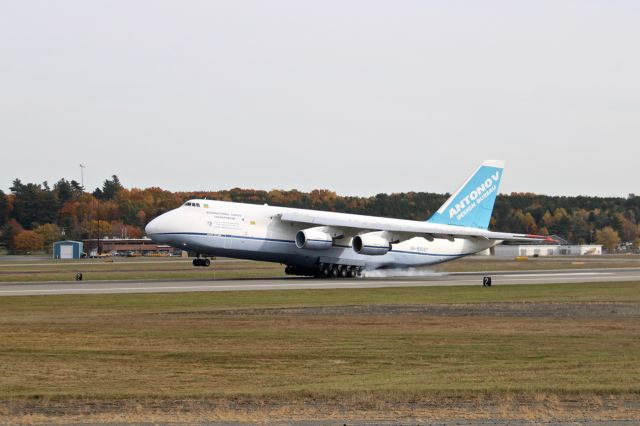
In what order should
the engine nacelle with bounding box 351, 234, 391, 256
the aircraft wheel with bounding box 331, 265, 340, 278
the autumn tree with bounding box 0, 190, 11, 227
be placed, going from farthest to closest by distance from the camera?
the autumn tree with bounding box 0, 190, 11, 227 → the aircraft wheel with bounding box 331, 265, 340, 278 → the engine nacelle with bounding box 351, 234, 391, 256

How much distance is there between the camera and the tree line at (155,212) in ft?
438

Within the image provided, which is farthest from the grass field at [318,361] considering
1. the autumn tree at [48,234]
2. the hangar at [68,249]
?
the autumn tree at [48,234]

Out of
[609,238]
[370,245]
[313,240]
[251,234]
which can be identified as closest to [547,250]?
[609,238]

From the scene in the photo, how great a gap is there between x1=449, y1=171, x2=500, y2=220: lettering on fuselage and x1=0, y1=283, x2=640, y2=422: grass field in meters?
27.6

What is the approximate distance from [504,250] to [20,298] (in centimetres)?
9817

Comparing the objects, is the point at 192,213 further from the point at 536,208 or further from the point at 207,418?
the point at 536,208

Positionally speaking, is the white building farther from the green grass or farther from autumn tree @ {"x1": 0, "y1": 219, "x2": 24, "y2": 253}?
the green grass

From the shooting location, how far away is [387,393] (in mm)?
14086

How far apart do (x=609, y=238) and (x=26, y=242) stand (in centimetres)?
8838

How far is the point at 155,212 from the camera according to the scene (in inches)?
5699

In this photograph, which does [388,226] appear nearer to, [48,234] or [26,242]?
[26,242]

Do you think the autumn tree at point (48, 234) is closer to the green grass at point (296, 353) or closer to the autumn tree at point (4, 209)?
the autumn tree at point (4, 209)

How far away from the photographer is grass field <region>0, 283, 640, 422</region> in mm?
13062

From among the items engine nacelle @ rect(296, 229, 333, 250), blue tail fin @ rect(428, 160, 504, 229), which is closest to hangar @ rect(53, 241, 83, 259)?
blue tail fin @ rect(428, 160, 504, 229)
